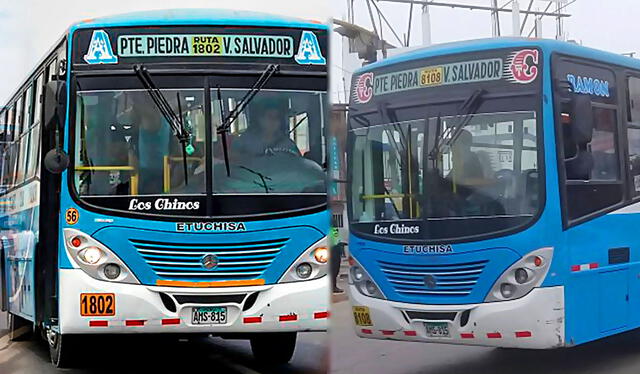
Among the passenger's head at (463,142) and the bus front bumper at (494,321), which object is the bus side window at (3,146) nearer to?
the bus front bumper at (494,321)

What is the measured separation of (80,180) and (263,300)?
1534 mm

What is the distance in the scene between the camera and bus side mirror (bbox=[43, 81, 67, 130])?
6.35 meters

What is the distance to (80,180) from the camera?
6379mm

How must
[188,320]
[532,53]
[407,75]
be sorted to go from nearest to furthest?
1. [188,320]
2. [532,53]
3. [407,75]

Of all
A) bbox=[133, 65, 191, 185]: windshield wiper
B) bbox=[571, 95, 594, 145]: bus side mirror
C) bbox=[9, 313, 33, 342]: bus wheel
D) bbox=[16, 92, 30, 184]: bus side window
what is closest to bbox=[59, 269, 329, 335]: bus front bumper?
bbox=[133, 65, 191, 185]: windshield wiper

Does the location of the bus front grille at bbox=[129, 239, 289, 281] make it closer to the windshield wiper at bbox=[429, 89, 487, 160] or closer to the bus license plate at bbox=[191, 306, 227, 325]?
the bus license plate at bbox=[191, 306, 227, 325]

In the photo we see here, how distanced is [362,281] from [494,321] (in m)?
1.26

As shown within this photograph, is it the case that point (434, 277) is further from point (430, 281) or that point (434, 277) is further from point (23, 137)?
point (23, 137)

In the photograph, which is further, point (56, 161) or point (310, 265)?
point (310, 265)

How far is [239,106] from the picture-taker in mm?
6391

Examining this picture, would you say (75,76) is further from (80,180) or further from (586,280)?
(586,280)

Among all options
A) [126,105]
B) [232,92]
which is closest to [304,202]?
[232,92]

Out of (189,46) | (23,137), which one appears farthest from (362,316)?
(23,137)

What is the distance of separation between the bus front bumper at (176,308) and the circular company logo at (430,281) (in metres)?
1.02
